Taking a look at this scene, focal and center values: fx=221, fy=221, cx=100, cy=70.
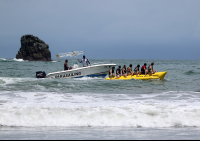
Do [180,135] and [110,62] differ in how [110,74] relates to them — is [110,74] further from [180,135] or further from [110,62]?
[180,135]

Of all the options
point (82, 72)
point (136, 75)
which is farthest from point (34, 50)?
point (136, 75)

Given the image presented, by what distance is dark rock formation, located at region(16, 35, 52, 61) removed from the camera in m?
113

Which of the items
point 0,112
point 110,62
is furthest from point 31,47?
point 0,112

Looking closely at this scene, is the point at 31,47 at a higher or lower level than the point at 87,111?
higher

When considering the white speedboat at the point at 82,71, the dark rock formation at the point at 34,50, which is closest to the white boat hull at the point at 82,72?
the white speedboat at the point at 82,71

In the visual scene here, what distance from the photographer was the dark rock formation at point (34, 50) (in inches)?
4439

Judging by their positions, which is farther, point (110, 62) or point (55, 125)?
point (110, 62)

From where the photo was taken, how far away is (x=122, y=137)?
14.1 feet

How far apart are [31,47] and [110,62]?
4062 inches

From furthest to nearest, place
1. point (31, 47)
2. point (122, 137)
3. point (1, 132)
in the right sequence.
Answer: point (31, 47) < point (1, 132) < point (122, 137)

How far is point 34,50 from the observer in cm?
11362

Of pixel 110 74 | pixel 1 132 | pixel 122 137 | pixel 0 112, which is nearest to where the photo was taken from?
pixel 122 137

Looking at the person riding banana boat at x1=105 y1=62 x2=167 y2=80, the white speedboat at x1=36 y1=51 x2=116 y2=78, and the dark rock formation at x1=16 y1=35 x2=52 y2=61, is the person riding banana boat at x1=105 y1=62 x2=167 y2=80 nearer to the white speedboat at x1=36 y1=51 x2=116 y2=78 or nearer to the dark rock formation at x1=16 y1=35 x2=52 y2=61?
the white speedboat at x1=36 y1=51 x2=116 y2=78

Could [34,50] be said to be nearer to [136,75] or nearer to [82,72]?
[82,72]
